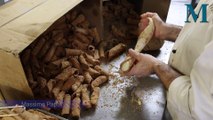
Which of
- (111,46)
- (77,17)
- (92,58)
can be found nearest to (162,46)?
(111,46)

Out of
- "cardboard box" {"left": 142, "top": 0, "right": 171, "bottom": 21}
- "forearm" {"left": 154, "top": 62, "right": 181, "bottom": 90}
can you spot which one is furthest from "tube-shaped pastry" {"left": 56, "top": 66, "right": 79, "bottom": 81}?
"cardboard box" {"left": 142, "top": 0, "right": 171, "bottom": 21}

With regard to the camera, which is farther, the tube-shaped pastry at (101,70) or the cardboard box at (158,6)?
the cardboard box at (158,6)

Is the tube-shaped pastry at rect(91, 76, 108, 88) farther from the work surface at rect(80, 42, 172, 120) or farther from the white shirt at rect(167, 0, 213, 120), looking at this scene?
the white shirt at rect(167, 0, 213, 120)

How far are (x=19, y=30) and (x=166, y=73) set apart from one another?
1.81 ft

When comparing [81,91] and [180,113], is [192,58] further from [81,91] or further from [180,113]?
[81,91]

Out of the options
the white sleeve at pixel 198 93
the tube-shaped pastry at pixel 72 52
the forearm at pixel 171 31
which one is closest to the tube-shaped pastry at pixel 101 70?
the tube-shaped pastry at pixel 72 52

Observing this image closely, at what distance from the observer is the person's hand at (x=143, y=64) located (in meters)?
0.85

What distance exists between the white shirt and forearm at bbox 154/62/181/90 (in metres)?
0.04

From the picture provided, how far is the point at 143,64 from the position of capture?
0.87 m

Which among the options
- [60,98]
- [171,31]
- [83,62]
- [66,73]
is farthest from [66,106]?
[171,31]

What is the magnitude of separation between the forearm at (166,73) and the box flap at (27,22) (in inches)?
17.3

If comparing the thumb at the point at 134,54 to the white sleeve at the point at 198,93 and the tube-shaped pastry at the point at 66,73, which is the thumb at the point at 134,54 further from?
the tube-shaped pastry at the point at 66,73

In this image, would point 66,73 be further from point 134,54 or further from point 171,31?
point 171,31

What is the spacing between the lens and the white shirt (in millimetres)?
547
